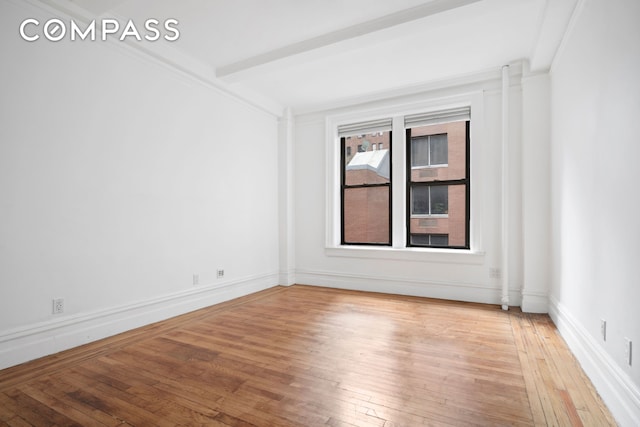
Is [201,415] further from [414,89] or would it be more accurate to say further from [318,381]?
[414,89]

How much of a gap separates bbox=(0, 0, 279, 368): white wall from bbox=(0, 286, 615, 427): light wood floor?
1.18 ft

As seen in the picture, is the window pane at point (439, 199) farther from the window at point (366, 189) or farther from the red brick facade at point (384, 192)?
the window at point (366, 189)

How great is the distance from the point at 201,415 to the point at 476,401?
154 centimetres

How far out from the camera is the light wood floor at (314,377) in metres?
1.77

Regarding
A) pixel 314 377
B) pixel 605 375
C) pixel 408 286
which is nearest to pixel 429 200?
pixel 408 286

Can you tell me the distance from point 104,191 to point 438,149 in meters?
4.01

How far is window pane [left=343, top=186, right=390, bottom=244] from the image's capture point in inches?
195

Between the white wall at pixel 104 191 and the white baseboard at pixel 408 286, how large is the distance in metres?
1.28

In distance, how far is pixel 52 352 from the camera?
8.44 feet

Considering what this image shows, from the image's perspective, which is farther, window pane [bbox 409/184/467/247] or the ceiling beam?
window pane [bbox 409/184/467/247]

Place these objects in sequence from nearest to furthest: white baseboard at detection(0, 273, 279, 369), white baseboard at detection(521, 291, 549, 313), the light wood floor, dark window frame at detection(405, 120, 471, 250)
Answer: the light wood floor → white baseboard at detection(0, 273, 279, 369) → white baseboard at detection(521, 291, 549, 313) → dark window frame at detection(405, 120, 471, 250)

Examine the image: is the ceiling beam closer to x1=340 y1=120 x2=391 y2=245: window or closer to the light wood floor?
x1=340 y1=120 x2=391 y2=245: window

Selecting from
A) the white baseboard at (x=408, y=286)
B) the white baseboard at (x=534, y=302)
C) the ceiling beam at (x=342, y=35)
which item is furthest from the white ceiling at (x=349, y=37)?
the white baseboard at (x=408, y=286)

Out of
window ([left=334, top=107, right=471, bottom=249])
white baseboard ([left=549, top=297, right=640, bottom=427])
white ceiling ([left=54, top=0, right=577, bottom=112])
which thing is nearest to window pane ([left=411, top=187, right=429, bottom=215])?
window ([left=334, top=107, right=471, bottom=249])
